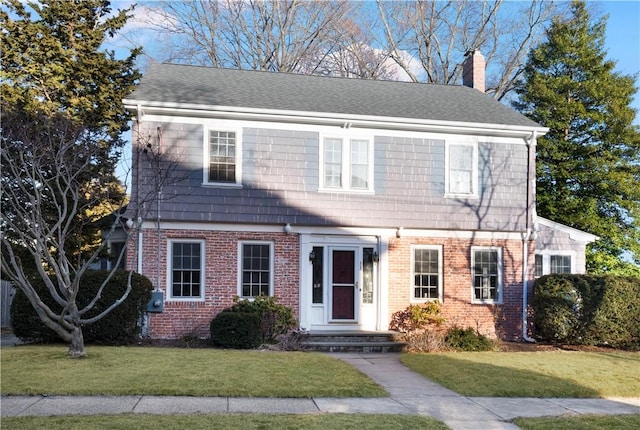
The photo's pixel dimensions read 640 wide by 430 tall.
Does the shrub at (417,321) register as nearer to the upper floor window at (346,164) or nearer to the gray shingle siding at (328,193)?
the gray shingle siding at (328,193)

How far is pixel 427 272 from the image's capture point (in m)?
16.0

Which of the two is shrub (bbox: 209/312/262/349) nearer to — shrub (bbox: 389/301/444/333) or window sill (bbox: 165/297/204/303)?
window sill (bbox: 165/297/204/303)

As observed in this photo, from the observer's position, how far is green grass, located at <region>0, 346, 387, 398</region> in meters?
8.28

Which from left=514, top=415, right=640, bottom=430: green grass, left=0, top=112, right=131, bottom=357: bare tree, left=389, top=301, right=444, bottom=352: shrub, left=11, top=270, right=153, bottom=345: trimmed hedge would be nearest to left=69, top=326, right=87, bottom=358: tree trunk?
left=0, top=112, right=131, bottom=357: bare tree

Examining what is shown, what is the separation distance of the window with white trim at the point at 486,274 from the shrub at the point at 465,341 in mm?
2162

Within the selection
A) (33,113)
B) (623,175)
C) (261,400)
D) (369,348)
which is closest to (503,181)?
(369,348)

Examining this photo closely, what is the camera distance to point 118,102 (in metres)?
19.2

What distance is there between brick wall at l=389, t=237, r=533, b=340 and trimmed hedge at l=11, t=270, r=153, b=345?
6.22 metres

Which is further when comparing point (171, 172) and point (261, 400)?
point (171, 172)

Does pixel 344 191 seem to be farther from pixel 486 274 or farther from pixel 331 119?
pixel 486 274

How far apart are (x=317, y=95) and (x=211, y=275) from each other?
18.9ft

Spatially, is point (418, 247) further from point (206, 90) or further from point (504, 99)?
point (504, 99)

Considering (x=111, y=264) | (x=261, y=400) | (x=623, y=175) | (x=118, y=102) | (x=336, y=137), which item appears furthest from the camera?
(x=623, y=175)

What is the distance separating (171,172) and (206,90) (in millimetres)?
2748
